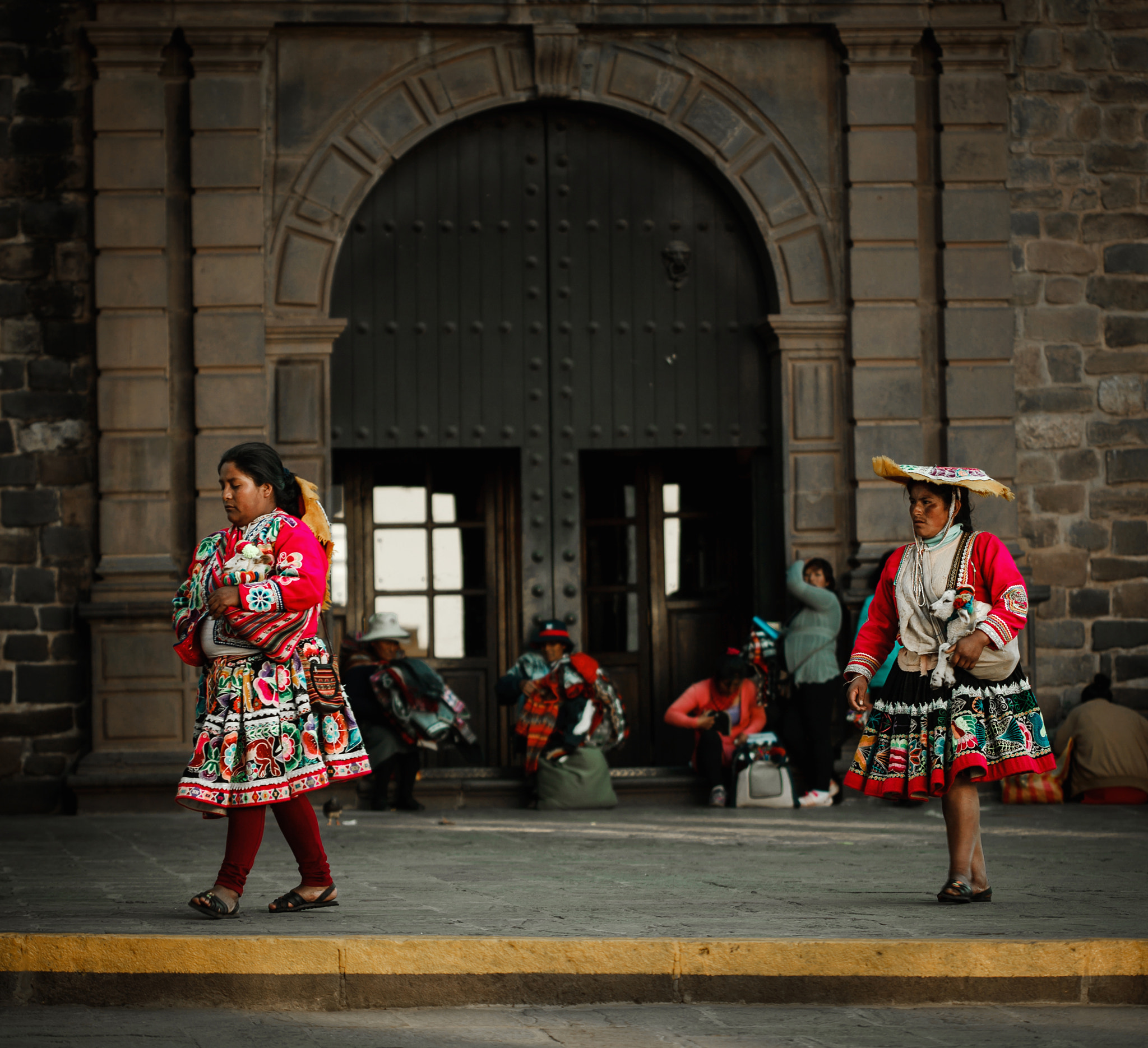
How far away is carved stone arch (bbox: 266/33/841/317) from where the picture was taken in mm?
9727

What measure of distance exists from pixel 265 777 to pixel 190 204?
5488mm

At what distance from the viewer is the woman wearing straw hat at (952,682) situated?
5.59 meters

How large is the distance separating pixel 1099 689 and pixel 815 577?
74.3 inches

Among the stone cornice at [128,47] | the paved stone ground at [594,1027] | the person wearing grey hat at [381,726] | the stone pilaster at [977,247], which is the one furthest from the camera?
the stone pilaster at [977,247]

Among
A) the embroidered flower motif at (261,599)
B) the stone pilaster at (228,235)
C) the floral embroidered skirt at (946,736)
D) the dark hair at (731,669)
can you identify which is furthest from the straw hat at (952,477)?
the stone pilaster at (228,235)

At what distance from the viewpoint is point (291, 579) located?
525cm

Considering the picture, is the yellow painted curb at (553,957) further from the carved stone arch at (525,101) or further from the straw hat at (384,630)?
the carved stone arch at (525,101)

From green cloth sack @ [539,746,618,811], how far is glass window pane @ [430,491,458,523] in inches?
87.6

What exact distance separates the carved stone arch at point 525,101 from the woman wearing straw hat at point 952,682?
4.46m

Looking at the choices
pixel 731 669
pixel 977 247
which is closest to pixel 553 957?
pixel 731 669

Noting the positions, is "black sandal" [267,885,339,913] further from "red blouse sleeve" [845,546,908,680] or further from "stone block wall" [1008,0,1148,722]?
"stone block wall" [1008,0,1148,722]

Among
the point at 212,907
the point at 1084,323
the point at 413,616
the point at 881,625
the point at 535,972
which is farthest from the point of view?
the point at 413,616

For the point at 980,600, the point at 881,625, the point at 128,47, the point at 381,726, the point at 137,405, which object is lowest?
the point at 381,726

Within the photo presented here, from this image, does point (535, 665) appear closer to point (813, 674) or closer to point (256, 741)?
point (813, 674)
